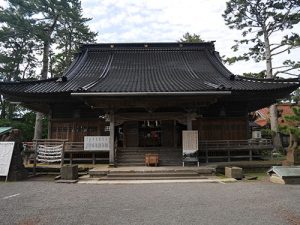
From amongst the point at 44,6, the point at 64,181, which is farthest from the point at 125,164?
the point at 44,6

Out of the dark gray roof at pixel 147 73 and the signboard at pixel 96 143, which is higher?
the dark gray roof at pixel 147 73

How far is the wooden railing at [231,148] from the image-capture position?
1499 cm

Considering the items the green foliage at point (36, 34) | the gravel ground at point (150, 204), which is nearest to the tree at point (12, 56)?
the green foliage at point (36, 34)

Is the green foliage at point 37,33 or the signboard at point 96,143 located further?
the green foliage at point 37,33

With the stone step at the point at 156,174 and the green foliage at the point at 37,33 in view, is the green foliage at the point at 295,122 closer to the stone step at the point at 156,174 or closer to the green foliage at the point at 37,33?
the stone step at the point at 156,174

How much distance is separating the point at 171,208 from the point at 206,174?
6071mm

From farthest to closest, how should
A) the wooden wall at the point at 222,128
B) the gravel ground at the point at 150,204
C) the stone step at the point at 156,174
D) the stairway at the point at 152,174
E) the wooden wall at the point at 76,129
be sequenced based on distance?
the wooden wall at the point at 76,129 < the wooden wall at the point at 222,128 < the stone step at the point at 156,174 < the stairway at the point at 152,174 < the gravel ground at the point at 150,204

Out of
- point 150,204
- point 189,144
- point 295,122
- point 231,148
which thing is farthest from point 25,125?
point 295,122

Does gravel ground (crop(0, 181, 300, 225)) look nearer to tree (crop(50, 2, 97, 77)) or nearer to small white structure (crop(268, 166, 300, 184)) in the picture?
small white structure (crop(268, 166, 300, 184))

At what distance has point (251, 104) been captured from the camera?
57.7ft

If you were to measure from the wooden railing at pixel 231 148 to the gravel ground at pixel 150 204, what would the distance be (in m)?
5.30

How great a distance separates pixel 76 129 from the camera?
1634 cm

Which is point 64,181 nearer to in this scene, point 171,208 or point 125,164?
point 125,164

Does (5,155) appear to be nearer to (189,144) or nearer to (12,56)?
(189,144)
